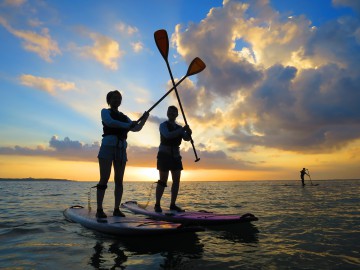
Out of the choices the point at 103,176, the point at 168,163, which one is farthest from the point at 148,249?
the point at 168,163

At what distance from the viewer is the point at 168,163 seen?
7.22m

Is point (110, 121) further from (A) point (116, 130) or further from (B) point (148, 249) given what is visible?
(B) point (148, 249)

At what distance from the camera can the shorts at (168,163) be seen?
721cm

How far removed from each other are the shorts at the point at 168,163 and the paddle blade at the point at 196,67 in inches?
109

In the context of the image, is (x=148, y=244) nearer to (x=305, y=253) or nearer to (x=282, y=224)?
(x=305, y=253)

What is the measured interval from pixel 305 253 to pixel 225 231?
6.40 feet

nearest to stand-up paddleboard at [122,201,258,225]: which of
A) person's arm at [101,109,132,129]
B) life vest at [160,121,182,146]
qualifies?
life vest at [160,121,182,146]

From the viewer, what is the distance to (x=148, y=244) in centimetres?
466

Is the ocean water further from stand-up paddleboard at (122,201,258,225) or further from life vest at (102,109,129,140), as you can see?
life vest at (102,109,129,140)

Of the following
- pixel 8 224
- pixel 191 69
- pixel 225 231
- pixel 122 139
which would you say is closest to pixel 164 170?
pixel 122 139

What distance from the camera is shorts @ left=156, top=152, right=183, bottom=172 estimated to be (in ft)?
23.7

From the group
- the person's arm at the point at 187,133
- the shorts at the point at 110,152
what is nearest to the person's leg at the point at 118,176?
the shorts at the point at 110,152

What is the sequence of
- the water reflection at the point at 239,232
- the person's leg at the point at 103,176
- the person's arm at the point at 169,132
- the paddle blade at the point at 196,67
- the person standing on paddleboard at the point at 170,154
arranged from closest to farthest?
the water reflection at the point at 239,232 < the person's leg at the point at 103,176 < the person's arm at the point at 169,132 < the person standing on paddleboard at the point at 170,154 < the paddle blade at the point at 196,67

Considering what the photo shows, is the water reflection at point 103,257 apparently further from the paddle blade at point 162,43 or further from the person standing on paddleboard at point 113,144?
the paddle blade at point 162,43
